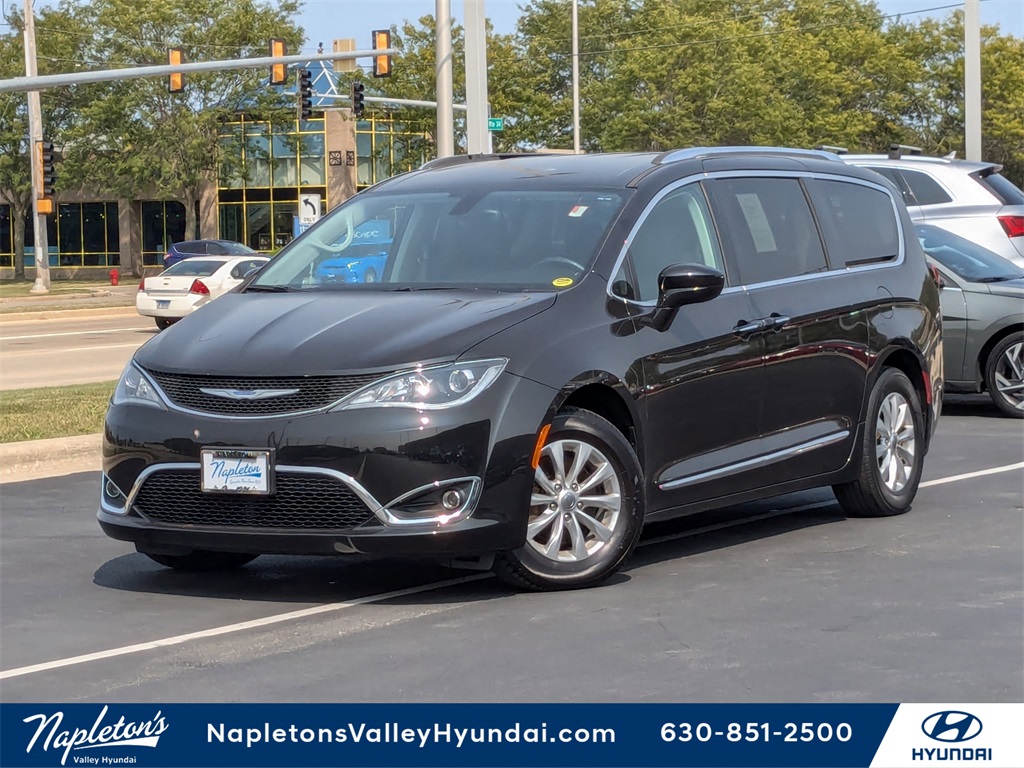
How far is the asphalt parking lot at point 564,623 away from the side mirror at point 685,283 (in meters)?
1.18

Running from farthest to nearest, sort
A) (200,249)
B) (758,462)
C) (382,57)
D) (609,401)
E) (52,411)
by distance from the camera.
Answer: (200,249), (382,57), (52,411), (758,462), (609,401)

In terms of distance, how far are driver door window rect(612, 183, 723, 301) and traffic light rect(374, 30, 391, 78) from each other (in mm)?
27845

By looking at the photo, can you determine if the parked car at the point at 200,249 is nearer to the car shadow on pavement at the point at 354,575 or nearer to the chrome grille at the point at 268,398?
the car shadow on pavement at the point at 354,575

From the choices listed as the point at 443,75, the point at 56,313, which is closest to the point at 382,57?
the point at 56,313

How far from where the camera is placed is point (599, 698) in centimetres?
521

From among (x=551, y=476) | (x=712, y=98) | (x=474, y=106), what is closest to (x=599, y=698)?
(x=551, y=476)

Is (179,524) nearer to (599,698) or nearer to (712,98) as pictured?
(599,698)

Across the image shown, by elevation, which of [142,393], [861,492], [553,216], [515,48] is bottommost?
[861,492]

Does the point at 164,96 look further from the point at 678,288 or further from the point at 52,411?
the point at 678,288

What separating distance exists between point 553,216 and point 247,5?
2169 inches

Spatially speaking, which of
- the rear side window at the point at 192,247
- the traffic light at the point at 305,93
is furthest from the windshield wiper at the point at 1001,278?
the rear side window at the point at 192,247

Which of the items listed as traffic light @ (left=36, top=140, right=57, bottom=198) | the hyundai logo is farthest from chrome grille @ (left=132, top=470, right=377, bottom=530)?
traffic light @ (left=36, top=140, right=57, bottom=198)

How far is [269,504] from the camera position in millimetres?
6543

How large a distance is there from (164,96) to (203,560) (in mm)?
56444
